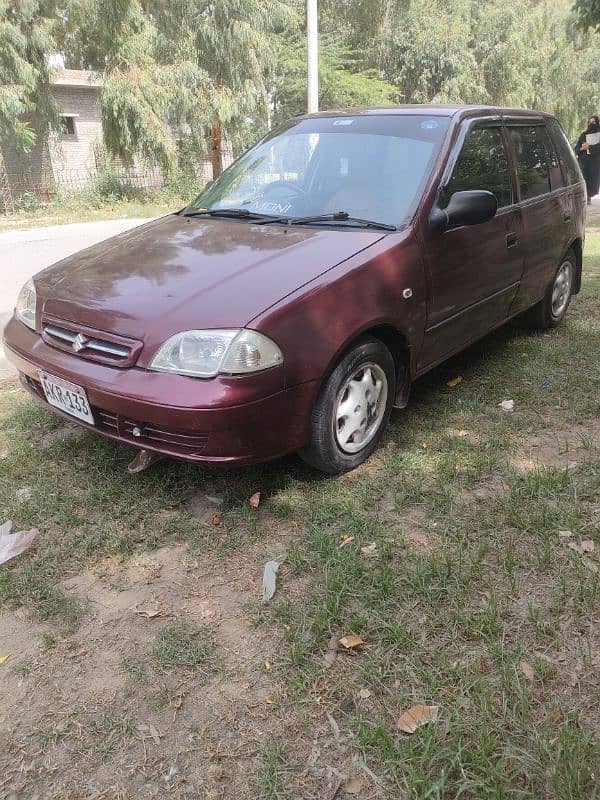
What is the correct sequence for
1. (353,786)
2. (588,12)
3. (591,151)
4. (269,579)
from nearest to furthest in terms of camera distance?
(353,786) → (269,579) → (588,12) → (591,151)

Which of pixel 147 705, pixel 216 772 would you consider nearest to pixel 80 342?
pixel 147 705

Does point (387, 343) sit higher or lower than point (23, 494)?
higher

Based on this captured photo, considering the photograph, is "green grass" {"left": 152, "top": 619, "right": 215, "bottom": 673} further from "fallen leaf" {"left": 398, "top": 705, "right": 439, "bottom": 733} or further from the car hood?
the car hood

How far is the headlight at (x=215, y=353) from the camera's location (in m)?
2.46

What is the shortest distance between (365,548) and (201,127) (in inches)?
726

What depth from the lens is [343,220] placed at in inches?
128

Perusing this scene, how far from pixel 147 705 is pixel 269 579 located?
2.16 feet

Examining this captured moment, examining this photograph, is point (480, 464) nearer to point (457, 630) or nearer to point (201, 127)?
point (457, 630)

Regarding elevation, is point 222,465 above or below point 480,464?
above

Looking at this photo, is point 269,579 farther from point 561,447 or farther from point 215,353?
point 561,447

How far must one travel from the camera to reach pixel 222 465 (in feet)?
8.53

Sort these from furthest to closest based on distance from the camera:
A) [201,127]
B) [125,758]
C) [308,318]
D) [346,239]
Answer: [201,127] → [346,239] → [308,318] → [125,758]

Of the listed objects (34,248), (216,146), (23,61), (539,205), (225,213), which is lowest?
(34,248)

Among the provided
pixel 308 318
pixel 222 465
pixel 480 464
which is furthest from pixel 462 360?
pixel 222 465
